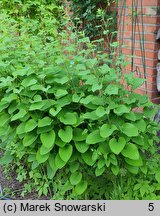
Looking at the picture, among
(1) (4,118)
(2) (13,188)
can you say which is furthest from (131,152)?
(2) (13,188)

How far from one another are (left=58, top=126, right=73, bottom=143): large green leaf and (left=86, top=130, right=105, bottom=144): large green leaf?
0.11m

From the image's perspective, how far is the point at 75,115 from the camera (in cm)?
181

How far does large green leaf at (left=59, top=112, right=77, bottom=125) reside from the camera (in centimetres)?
176

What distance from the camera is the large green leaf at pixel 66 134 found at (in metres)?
1.73

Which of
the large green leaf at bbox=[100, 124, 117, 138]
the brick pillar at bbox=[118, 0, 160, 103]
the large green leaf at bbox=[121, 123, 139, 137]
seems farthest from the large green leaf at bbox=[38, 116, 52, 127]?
the brick pillar at bbox=[118, 0, 160, 103]

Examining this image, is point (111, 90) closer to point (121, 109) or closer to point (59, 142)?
point (121, 109)

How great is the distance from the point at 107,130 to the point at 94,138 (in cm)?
9

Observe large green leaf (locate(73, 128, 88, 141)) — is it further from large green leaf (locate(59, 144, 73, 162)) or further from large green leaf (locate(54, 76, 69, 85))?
large green leaf (locate(54, 76, 69, 85))

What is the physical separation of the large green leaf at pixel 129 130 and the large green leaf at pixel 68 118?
0.28m

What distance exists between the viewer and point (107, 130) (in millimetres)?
1653

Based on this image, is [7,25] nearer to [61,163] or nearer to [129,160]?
[61,163]

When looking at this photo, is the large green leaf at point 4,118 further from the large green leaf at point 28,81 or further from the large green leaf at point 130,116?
the large green leaf at point 130,116

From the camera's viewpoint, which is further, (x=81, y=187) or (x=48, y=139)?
(x=81, y=187)

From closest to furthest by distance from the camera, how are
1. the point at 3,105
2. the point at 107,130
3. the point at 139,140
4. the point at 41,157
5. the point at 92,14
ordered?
the point at 107,130 → the point at 139,140 → the point at 41,157 → the point at 3,105 → the point at 92,14
